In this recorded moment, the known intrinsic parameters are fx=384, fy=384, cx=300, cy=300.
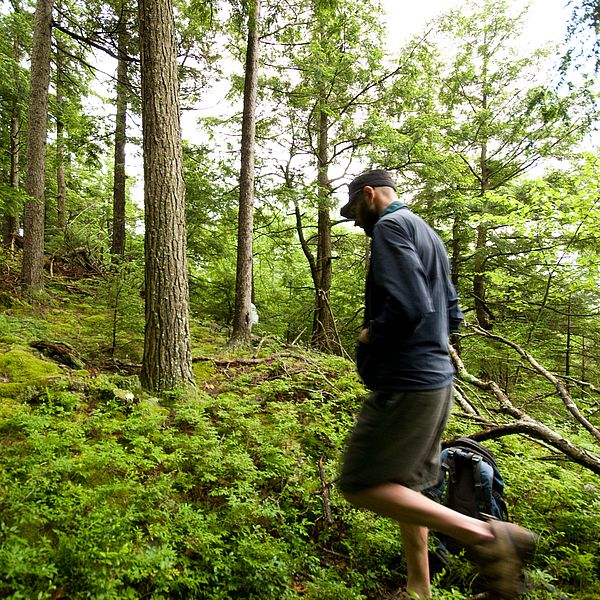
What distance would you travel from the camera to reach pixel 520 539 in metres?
1.70

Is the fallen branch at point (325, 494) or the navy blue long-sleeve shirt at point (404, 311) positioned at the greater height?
the navy blue long-sleeve shirt at point (404, 311)

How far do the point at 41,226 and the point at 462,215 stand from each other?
9.44 metres

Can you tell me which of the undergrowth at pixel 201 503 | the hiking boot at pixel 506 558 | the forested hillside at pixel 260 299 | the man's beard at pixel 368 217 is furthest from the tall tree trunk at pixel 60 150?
the hiking boot at pixel 506 558

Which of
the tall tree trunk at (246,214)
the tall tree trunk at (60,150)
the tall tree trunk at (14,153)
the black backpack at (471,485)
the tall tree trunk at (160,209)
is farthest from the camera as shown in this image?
the tall tree trunk at (60,150)

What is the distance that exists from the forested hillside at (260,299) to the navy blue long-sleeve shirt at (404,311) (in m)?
1.40

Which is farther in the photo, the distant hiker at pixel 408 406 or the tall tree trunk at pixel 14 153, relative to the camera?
the tall tree trunk at pixel 14 153

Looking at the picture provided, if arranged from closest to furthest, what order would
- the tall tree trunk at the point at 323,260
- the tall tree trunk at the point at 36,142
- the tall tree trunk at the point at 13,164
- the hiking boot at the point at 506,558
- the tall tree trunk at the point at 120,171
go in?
the hiking boot at the point at 506,558 → the tall tree trunk at the point at 36,142 → the tall tree trunk at the point at 323,260 → the tall tree trunk at the point at 120,171 → the tall tree trunk at the point at 13,164

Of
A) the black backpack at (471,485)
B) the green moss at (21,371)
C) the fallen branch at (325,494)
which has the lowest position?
the fallen branch at (325,494)

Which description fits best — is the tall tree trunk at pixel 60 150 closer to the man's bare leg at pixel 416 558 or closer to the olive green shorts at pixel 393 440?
the olive green shorts at pixel 393 440

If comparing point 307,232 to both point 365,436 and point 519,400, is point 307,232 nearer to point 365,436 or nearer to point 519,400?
point 519,400

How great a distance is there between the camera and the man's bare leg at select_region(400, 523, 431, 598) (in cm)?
219

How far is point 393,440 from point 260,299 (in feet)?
37.5

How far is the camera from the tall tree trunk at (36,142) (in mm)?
7797

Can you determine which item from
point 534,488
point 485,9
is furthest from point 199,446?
point 485,9
